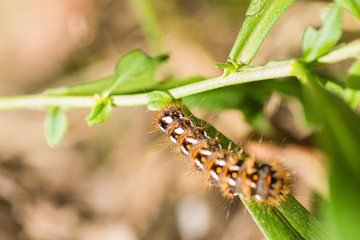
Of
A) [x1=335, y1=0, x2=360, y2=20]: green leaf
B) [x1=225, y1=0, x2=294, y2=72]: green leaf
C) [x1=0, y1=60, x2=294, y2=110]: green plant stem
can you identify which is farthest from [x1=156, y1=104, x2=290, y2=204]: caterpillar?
[x1=335, y1=0, x2=360, y2=20]: green leaf

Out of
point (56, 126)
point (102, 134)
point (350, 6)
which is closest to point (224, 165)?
point (350, 6)

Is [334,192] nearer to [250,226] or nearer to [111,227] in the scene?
[250,226]

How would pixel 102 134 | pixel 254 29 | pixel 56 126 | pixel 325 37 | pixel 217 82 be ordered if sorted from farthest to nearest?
1. pixel 102 134
2. pixel 56 126
3. pixel 254 29
4. pixel 217 82
5. pixel 325 37

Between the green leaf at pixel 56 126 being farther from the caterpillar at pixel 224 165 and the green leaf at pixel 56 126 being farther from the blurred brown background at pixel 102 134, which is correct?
the blurred brown background at pixel 102 134

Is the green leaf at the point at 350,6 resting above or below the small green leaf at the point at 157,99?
below

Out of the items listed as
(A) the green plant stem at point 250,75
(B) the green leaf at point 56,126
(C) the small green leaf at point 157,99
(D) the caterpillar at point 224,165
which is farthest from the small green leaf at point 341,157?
(B) the green leaf at point 56,126

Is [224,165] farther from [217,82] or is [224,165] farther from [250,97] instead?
[250,97]
